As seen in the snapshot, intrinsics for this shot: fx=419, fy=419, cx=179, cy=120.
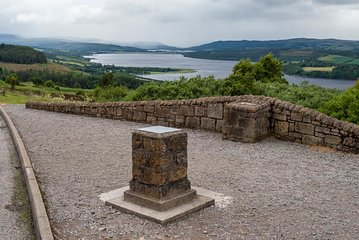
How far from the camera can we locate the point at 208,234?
4.65 metres

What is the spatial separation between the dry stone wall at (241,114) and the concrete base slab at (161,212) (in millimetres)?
3809

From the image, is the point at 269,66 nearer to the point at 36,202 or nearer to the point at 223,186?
the point at 223,186

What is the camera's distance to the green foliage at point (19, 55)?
10425cm

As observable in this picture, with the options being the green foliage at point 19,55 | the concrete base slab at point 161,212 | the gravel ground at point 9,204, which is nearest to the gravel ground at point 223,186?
the concrete base slab at point 161,212

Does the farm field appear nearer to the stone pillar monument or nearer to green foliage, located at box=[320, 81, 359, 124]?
green foliage, located at box=[320, 81, 359, 124]

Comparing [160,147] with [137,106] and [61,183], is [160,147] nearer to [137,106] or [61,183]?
[61,183]

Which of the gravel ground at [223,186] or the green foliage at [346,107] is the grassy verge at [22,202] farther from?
the green foliage at [346,107]

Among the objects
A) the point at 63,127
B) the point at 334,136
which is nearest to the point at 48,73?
the point at 63,127

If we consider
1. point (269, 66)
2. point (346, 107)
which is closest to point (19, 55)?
point (269, 66)

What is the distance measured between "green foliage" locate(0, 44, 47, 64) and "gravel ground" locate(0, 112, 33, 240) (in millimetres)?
103018

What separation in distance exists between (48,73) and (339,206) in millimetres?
87913

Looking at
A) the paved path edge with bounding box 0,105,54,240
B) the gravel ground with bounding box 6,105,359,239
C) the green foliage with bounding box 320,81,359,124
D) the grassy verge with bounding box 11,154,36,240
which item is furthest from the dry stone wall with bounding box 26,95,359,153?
the grassy verge with bounding box 11,154,36,240

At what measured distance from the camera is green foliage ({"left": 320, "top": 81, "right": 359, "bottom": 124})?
380 inches

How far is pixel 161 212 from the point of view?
5172 mm
